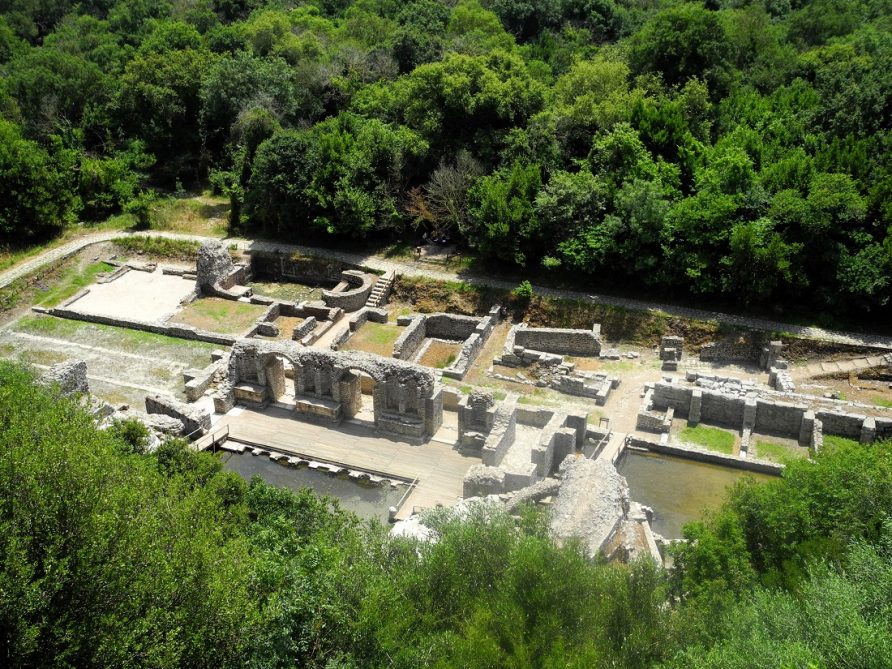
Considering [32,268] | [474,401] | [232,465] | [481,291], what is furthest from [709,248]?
[32,268]

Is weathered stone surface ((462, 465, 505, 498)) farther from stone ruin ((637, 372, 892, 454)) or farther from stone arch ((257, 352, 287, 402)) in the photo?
stone arch ((257, 352, 287, 402))

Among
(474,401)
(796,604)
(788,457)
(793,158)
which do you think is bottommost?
(788,457)

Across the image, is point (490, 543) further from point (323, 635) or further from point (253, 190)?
point (253, 190)

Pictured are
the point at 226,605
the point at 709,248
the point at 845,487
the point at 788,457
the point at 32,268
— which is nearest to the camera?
the point at 226,605

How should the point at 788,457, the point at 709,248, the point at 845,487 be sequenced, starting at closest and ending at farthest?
the point at 845,487 → the point at 788,457 → the point at 709,248

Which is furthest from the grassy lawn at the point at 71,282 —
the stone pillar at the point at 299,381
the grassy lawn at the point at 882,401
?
the grassy lawn at the point at 882,401
